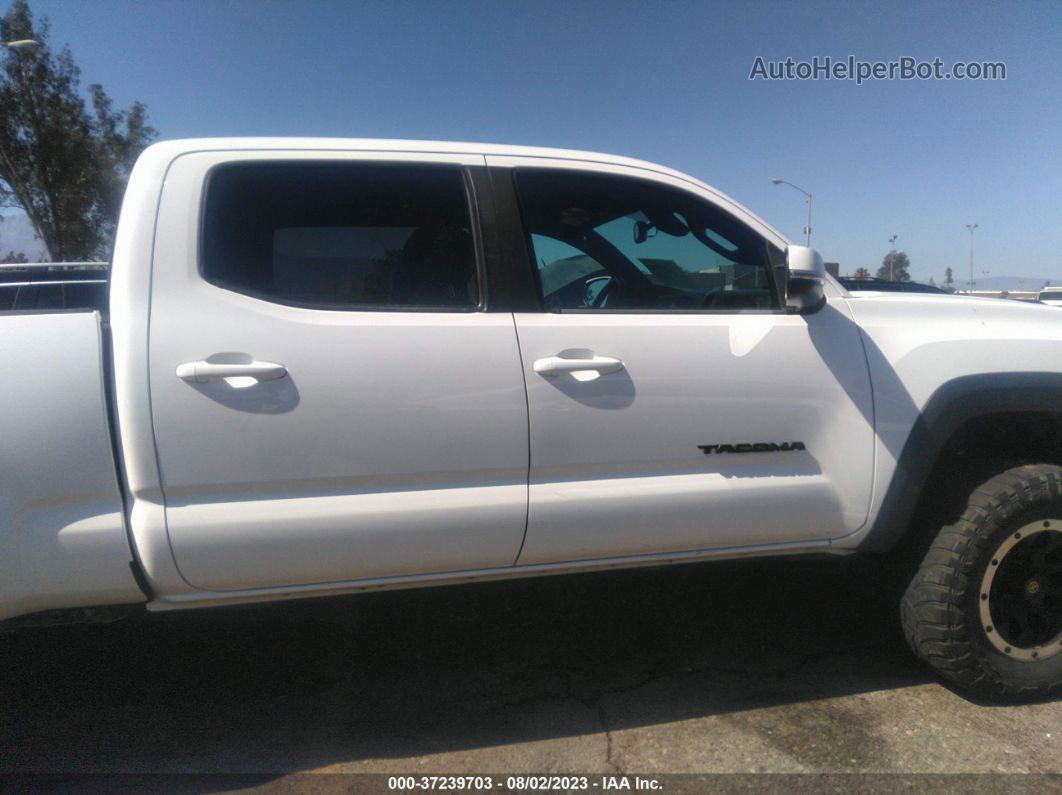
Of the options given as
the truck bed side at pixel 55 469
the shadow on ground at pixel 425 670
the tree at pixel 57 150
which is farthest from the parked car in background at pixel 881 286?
the tree at pixel 57 150

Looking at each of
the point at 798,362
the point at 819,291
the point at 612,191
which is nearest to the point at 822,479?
the point at 798,362

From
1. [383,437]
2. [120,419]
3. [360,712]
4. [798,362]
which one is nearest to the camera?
[120,419]

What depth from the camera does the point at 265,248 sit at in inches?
91.0

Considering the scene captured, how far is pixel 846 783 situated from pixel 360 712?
1.66m

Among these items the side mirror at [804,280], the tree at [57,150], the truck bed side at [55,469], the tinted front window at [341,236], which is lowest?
the truck bed side at [55,469]

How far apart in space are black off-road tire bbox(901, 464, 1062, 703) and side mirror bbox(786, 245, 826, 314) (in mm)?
889

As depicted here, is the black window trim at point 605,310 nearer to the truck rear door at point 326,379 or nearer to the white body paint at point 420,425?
the white body paint at point 420,425

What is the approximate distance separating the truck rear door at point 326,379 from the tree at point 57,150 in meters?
18.3

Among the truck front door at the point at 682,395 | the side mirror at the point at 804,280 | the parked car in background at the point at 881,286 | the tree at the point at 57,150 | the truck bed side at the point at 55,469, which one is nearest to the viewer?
the truck bed side at the point at 55,469

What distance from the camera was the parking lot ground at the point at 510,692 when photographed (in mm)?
2447

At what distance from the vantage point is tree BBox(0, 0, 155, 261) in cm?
1778

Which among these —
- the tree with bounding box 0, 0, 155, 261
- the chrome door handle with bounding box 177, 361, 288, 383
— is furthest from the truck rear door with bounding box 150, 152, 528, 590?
the tree with bounding box 0, 0, 155, 261

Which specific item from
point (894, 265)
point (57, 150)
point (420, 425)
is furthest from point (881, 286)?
point (894, 265)

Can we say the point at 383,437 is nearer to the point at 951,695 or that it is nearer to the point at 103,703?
the point at 103,703
